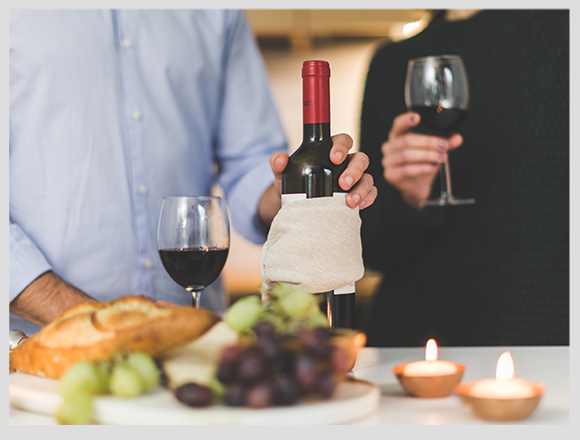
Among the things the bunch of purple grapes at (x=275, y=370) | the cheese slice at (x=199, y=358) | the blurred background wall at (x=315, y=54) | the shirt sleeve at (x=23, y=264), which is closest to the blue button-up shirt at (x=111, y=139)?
the shirt sleeve at (x=23, y=264)

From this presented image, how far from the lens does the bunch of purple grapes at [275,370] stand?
16.0 inches

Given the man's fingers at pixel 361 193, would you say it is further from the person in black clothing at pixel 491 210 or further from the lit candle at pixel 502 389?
the person in black clothing at pixel 491 210

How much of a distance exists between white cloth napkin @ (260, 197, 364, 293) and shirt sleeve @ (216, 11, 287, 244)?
55 centimetres

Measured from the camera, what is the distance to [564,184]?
1183 mm

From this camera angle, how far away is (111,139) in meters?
1.02

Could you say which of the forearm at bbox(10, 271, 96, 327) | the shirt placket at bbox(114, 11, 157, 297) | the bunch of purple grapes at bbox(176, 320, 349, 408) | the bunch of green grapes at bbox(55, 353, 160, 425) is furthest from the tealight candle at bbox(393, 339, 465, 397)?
the shirt placket at bbox(114, 11, 157, 297)

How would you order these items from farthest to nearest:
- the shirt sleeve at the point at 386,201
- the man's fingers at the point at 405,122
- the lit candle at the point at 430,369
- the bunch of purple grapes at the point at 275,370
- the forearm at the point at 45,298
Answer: the shirt sleeve at the point at 386,201, the man's fingers at the point at 405,122, the forearm at the point at 45,298, the lit candle at the point at 430,369, the bunch of purple grapes at the point at 275,370

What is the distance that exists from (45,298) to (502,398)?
72cm

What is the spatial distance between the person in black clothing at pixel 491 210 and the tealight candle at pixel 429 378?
62 centimetres

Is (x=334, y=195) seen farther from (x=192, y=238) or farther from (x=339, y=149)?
(x=192, y=238)

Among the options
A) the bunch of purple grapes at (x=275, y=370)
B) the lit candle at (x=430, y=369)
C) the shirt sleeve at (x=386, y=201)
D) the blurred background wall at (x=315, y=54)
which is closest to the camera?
the bunch of purple grapes at (x=275, y=370)

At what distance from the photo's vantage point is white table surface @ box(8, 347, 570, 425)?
18.0 inches

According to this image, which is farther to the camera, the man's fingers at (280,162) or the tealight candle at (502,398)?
the man's fingers at (280,162)

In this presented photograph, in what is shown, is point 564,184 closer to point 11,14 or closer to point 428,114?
point 428,114
